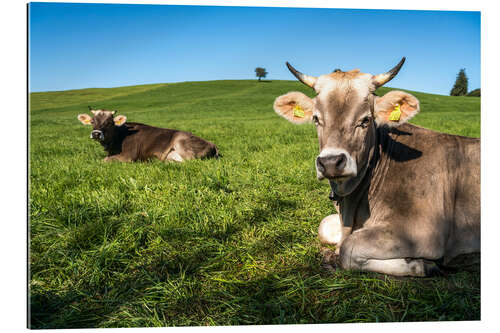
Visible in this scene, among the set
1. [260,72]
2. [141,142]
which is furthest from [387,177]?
[141,142]

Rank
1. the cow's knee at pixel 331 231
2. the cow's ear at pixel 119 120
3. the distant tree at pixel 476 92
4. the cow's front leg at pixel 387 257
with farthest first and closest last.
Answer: the cow's ear at pixel 119 120 < the distant tree at pixel 476 92 < the cow's knee at pixel 331 231 < the cow's front leg at pixel 387 257

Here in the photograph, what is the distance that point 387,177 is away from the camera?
290cm

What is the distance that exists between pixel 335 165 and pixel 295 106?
917mm

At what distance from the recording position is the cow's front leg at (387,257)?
2.51 metres

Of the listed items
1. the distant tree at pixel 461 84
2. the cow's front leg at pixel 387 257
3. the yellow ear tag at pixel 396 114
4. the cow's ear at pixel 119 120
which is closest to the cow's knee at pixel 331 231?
the cow's front leg at pixel 387 257

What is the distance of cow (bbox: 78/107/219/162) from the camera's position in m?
7.44

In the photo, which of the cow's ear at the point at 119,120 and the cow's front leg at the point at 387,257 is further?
the cow's ear at the point at 119,120

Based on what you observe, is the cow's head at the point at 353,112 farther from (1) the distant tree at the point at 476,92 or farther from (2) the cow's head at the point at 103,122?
(2) the cow's head at the point at 103,122

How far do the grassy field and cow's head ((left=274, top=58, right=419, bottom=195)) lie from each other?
488mm

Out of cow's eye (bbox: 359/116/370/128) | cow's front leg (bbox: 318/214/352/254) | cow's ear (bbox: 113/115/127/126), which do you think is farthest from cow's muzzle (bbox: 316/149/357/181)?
cow's ear (bbox: 113/115/127/126)

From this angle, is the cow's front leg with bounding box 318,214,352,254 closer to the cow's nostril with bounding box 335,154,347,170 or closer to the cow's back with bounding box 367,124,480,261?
the cow's back with bounding box 367,124,480,261

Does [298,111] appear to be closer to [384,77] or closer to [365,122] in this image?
[365,122]

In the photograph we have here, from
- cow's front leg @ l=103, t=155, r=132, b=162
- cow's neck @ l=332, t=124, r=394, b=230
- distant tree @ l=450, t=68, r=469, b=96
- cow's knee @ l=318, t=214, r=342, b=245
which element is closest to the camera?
cow's neck @ l=332, t=124, r=394, b=230
